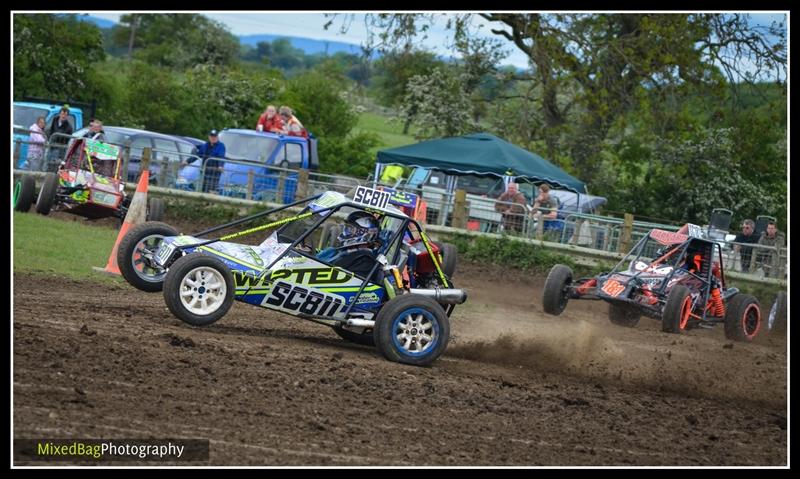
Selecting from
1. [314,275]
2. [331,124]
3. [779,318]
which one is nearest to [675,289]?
[779,318]

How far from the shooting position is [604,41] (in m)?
26.3

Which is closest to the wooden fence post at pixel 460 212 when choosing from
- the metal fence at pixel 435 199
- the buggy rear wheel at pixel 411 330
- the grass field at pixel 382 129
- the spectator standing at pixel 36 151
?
the metal fence at pixel 435 199

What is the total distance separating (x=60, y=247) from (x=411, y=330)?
7482 millimetres

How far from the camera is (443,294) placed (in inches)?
418

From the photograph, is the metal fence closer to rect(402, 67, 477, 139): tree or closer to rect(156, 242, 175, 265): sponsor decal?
rect(156, 242, 175, 265): sponsor decal

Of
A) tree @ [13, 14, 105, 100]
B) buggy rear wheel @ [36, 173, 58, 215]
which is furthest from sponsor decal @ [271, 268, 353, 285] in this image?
tree @ [13, 14, 105, 100]

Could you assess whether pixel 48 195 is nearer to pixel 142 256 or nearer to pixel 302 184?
pixel 302 184

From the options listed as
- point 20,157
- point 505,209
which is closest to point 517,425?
point 505,209

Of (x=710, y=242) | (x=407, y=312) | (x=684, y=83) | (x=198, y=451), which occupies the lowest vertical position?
(x=198, y=451)

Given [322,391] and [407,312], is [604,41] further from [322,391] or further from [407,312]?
[322,391]

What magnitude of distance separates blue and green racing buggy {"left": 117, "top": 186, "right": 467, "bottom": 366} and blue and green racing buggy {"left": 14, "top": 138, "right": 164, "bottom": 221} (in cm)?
700

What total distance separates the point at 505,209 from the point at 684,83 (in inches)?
320

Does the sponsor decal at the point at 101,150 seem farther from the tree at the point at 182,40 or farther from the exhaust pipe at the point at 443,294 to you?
the tree at the point at 182,40

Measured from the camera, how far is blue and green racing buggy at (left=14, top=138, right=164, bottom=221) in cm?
1731
